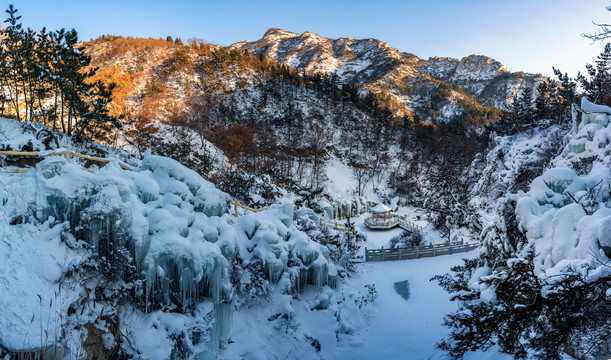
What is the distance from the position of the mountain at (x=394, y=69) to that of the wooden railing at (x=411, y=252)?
232ft

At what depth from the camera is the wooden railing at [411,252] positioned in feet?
47.3

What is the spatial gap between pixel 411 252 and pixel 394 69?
96.4m

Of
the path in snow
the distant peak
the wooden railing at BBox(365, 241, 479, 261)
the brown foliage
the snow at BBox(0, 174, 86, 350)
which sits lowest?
the path in snow

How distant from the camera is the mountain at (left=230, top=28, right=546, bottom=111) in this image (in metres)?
88.1

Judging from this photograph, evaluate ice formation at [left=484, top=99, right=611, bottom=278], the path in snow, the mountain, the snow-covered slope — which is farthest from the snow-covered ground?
the snow-covered slope

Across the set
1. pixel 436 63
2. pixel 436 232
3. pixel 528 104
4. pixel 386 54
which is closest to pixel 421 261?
pixel 436 232

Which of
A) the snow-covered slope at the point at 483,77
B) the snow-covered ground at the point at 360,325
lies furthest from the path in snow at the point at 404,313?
the snow-covered slope at the point at 483,77

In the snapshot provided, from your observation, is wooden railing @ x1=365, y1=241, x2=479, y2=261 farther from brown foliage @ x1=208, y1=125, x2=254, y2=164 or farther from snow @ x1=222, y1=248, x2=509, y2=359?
brown foliage @ x1=208, y1=125, x2=254, y2=164

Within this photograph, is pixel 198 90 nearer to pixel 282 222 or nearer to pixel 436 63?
pixel 282 222

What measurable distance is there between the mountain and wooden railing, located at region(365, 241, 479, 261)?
70.8 m

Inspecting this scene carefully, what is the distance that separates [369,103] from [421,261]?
49740 mm

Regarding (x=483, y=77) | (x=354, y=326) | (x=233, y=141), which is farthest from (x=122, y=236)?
(x=483, y=77)

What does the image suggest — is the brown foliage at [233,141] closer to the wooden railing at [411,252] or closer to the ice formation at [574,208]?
the wooden railing at [411,252]

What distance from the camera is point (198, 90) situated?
170 ft
